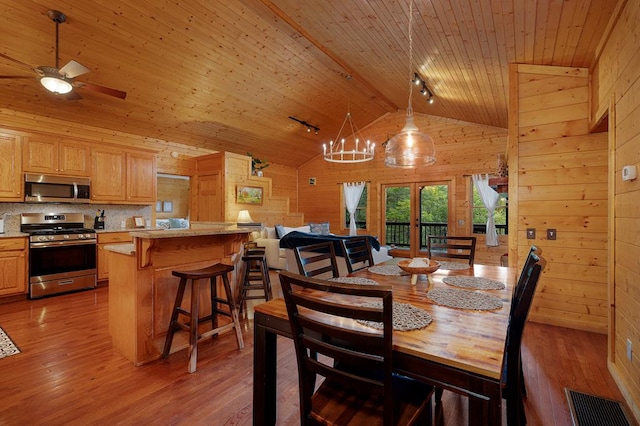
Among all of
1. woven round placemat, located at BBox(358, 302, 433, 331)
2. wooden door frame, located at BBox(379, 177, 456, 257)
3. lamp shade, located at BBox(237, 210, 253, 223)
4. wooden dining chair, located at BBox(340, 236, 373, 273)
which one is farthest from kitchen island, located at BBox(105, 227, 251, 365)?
wooden door frame, located at BBox(379, 177, 456, 257)

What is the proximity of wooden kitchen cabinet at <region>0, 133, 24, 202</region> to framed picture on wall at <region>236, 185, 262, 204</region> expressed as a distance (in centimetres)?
351

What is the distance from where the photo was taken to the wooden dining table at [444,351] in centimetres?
91

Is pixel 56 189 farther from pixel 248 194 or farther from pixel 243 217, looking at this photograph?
pixel 248 194

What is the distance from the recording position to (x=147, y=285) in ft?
7.97

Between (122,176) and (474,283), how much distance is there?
5472 mm

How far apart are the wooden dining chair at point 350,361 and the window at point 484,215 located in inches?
242

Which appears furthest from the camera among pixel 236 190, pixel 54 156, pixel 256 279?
pixel 236 190

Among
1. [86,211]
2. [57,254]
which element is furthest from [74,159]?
[57,254]

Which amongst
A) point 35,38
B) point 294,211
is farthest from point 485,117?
point 35,38

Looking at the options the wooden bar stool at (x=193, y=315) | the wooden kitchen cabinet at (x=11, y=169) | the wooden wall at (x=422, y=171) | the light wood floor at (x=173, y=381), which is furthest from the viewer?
the wooden wall at (x=422, y=171)

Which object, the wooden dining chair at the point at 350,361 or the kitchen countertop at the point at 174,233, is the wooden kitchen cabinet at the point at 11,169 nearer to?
the kitchen countertop at the point at 174,233

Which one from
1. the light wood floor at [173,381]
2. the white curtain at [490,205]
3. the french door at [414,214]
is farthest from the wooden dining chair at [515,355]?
the french door at [414,214]

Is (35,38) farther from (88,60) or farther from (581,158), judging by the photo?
(581,158)

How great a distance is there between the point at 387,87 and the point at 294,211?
4675mm
